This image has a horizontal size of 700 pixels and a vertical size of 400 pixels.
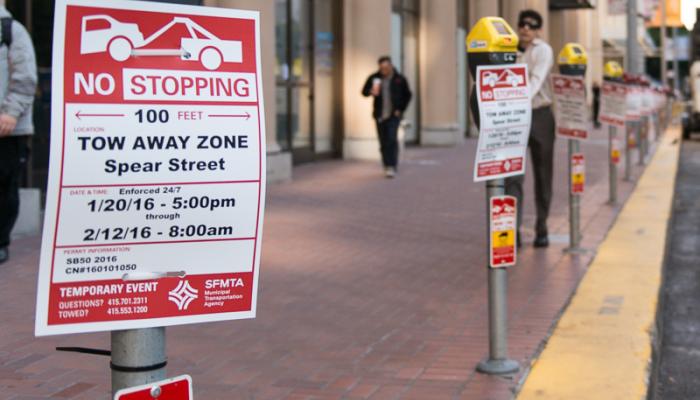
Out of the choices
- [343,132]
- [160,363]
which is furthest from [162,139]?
[343,132]

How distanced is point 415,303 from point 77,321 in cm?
465

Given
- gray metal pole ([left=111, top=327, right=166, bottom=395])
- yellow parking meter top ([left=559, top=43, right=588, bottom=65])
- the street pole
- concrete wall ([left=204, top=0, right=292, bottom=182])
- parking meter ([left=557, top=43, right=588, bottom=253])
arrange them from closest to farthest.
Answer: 1. gray metal pole ([left=111, top=327, right=166, bottom=395])
2. parking meter ([left=557, top=43, right=588, bottom=253])
3. yellow parking meter top ([left=559, top=43, right=588, bottom=65])
4. the street pole
5. concrete wall ([left=204, top=0, right=292, bottom=182])

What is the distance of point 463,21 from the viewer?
103ft

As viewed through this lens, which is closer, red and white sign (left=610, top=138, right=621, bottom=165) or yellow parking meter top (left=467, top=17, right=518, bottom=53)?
yellow parking meter top (left=467, top=17, right=518, bottom=53)

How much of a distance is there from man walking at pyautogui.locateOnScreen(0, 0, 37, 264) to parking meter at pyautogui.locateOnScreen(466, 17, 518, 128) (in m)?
3.70

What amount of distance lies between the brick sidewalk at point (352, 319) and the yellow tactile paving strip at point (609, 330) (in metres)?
0.15

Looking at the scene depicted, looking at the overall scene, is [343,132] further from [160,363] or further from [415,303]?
[160,363]

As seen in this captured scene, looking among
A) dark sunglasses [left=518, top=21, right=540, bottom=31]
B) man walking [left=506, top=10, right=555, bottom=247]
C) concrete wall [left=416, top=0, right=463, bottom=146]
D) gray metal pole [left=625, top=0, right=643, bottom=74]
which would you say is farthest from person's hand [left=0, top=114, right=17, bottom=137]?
concrete wall [left=416, top=0, right=463, bottom=146]

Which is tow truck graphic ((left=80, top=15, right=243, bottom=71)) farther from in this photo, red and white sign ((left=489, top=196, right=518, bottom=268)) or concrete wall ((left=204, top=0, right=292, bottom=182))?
concrete wall ((left=204, top=0, right=292, bottom=182))

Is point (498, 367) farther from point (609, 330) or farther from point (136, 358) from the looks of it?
point (136, 358)

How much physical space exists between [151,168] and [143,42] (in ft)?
1.01

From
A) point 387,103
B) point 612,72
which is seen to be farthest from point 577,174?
point 387,103

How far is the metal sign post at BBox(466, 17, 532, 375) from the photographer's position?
17.4ft

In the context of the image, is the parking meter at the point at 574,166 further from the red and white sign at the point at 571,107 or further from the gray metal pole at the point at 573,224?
the red and white sign at the point at 571,107
